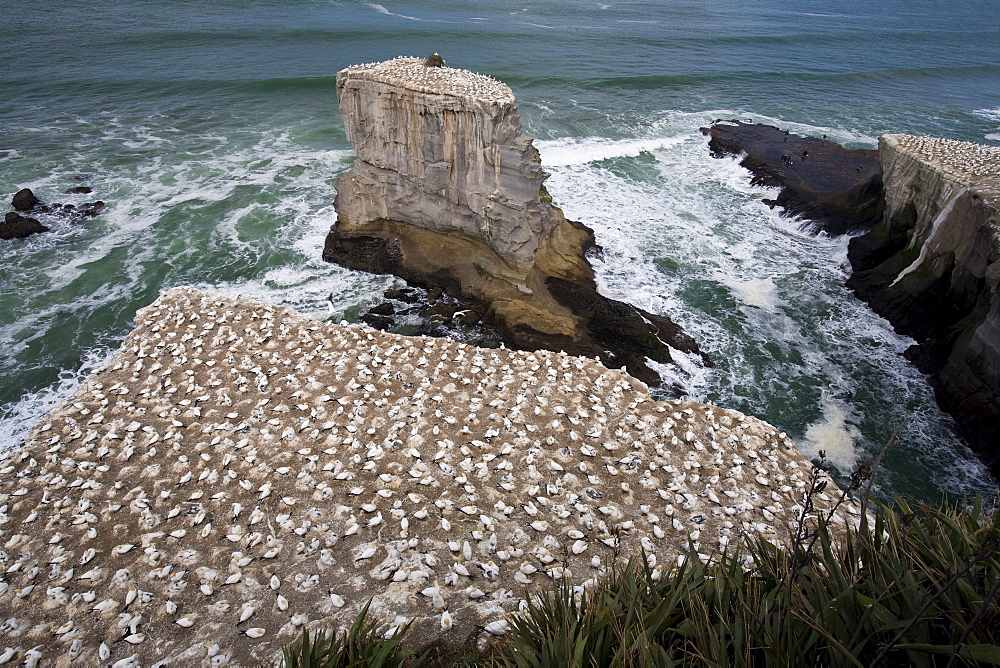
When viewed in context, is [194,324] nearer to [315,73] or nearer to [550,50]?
[315,73]

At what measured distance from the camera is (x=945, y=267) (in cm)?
1555

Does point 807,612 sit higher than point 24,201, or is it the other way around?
point 807,612

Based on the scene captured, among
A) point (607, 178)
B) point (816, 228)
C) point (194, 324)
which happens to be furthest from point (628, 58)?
point (194, 324)

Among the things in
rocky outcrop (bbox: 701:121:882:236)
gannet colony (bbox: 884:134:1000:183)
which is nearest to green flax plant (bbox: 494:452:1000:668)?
gannet colony (bbox: 884:134:1000:183)

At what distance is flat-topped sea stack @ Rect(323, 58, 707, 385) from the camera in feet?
47.3

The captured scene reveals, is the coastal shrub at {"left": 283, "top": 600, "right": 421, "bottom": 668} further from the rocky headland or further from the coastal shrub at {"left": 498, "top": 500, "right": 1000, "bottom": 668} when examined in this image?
the rocky headland

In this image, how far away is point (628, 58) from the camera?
1649 inches

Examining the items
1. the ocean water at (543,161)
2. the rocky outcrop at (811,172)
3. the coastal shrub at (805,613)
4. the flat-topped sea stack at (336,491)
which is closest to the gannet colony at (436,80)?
the ocean water at (543,161)

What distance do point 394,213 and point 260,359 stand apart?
24.1ft

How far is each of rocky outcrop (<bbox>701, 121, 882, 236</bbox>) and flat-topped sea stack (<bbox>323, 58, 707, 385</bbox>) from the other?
1014cm

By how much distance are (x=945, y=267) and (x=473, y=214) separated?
1337 cm

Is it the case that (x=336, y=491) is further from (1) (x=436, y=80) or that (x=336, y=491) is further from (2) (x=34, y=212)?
(2) (x=34, y=212)

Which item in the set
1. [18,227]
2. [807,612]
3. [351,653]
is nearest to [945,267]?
[807,612]

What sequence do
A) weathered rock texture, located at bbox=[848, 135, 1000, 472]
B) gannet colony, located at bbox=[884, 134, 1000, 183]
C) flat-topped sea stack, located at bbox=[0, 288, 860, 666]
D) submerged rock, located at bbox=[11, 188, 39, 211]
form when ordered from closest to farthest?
flat-topped sea stack, located at bbox=[0, 288, 860, 666] → weathered rock texture, located at bbox=[848, 135, 1000, 472] → gannet colony, located at bbox=[884, 134, 1000, 183] → submerged rock, located at bbox=[11, 188, 39, 211]
